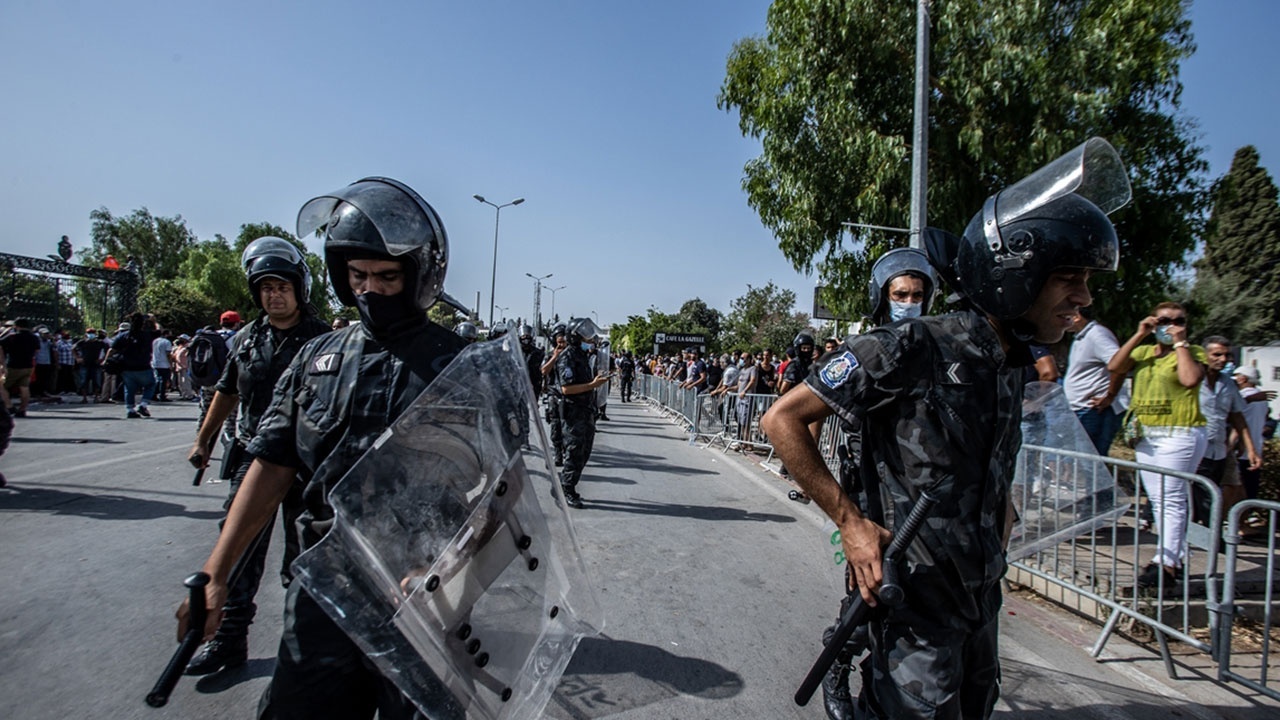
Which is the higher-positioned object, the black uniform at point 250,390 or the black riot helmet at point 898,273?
the black riot helmet at point 898,273

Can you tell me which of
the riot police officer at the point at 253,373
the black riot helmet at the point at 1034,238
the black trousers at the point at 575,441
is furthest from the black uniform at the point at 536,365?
the black riot helmet at the point at 1034,238

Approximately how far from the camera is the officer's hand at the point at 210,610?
5.24 feet

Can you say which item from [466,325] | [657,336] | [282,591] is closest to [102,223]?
[657,336]

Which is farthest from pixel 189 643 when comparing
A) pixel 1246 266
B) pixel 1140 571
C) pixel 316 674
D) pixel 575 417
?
pixel 1246 266

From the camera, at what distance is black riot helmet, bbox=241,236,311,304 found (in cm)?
331

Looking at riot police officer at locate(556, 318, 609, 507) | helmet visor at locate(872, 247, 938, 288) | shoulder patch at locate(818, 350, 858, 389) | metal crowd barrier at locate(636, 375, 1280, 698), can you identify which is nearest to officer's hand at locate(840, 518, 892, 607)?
shoulder patch at locate(818, 350, 858, 389)

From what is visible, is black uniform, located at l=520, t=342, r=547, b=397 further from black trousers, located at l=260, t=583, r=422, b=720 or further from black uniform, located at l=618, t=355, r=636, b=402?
black uniform, located at l=618, t=355, r=636, b=402

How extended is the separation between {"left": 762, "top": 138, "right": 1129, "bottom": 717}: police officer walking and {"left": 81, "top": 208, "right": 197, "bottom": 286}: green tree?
76.0m

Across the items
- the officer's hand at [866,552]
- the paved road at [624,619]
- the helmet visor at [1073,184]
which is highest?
the helmet visor at [1073,184]

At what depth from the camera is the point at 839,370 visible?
5.98 ft

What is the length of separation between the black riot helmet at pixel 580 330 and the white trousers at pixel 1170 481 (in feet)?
15.8

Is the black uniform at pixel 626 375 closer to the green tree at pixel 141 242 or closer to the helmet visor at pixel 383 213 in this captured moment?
the helmet visor at pixel 383 213

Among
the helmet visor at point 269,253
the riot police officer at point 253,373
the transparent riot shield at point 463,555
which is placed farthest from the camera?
the helmet visor at point 269,253

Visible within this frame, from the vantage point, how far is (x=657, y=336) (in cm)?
4125
